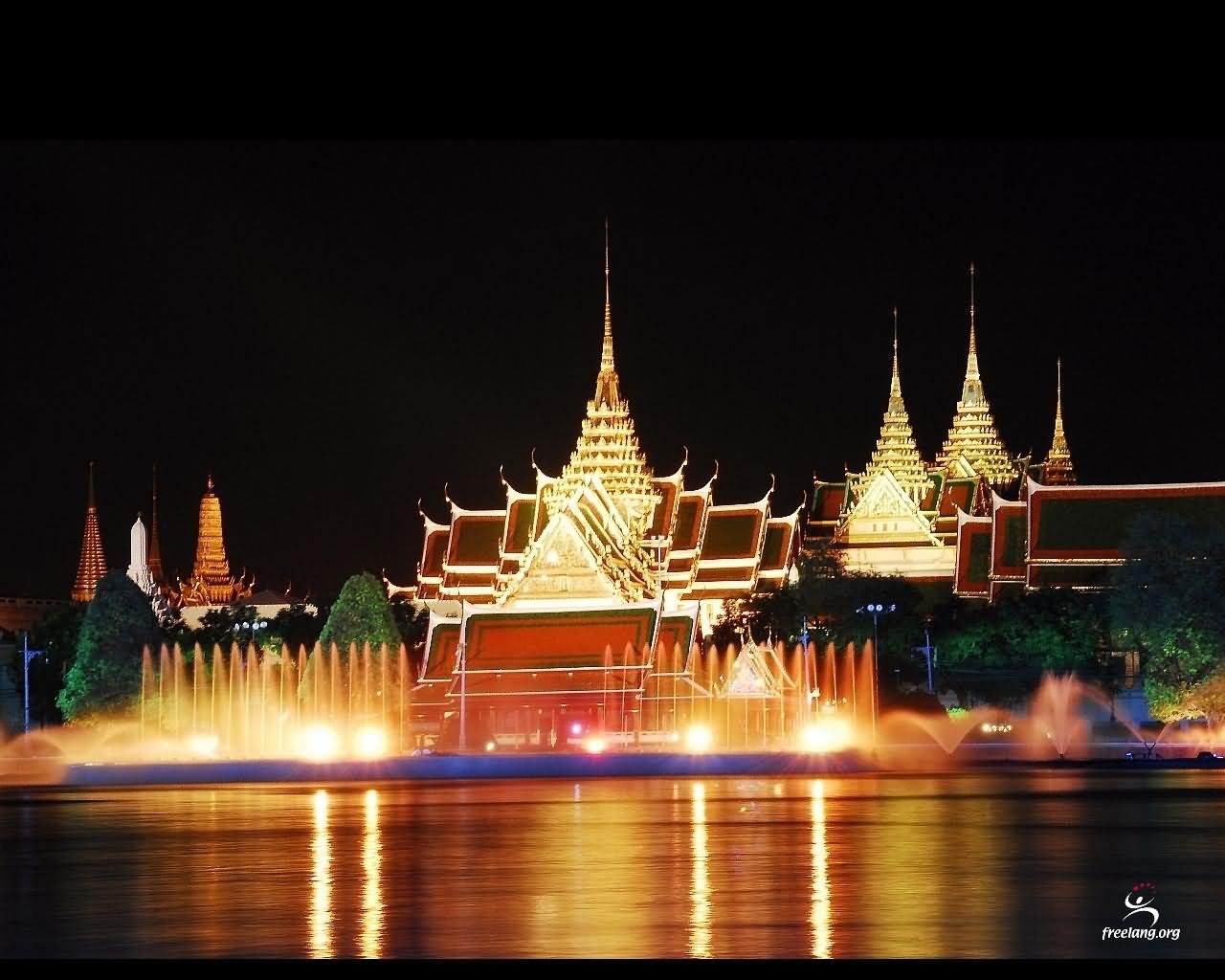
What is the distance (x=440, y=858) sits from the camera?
2583cm

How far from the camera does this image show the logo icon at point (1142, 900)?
20.2 meters

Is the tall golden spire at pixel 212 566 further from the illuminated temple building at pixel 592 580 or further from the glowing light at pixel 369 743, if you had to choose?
the glowing light at pixel 369 743

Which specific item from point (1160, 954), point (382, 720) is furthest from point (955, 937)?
point (382, 720)

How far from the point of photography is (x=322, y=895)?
22.1 meters

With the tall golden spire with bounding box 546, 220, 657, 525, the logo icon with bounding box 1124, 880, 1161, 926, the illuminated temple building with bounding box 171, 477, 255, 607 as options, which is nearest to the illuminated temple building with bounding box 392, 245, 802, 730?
the tall golden spire with bounding box 546, 220, 657, 525

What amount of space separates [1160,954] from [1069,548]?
58.0 metres

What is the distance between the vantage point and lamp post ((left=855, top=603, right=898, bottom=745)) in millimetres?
60125

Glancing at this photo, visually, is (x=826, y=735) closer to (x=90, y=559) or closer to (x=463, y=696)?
(x=463, y=696)

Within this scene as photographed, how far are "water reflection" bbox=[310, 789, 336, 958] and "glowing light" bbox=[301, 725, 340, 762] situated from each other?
23617 mm

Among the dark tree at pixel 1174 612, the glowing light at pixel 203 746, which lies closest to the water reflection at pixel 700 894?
the dark tree at pixel 1174 612

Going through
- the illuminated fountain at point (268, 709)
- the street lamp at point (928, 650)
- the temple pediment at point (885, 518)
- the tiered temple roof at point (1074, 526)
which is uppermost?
the temple pediment at point (885, 518)

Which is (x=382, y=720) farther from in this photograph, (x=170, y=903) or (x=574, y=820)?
(x=170, y=903)

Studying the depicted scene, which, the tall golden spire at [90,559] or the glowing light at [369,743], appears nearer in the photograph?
the glowing light at [369,743]

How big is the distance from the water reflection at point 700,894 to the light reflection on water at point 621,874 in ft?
0.16
